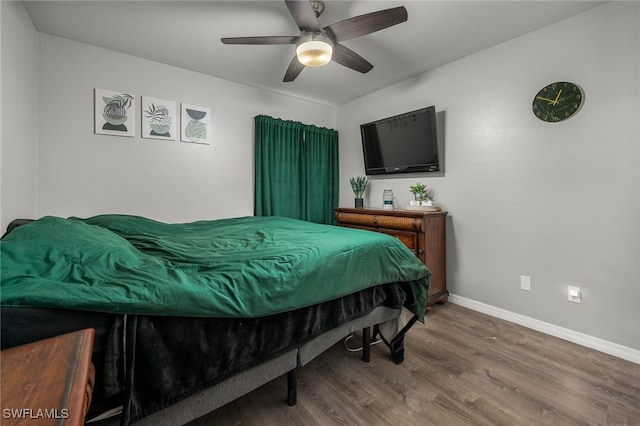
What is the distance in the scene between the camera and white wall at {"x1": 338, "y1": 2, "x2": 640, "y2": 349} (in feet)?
6.59

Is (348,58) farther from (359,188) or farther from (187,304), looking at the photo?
(187,304)

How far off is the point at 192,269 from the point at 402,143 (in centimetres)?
281

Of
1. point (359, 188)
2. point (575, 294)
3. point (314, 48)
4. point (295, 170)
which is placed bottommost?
point (575, 294)

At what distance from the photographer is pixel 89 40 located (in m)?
2.55

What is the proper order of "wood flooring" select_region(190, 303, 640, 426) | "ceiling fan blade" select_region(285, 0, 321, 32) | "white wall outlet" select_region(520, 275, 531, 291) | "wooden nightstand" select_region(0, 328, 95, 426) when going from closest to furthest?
"wooden nightstand" select_region(0, 328, 95, 426)
"wood flooring" select_region(190, 303, 640, 426)
"ceiling fan blade" select_region(285, 0, 321, 32)
"white wall outlet" select_region(520, 275, 531, 291)

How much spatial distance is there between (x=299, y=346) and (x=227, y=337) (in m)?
0.43

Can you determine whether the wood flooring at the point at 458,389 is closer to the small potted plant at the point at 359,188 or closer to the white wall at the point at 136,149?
the small potted plant at the point at 359,188

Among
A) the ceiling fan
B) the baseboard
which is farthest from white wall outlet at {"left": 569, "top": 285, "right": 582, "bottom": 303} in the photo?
the ceiling fan

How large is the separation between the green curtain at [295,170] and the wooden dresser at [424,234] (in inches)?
44.7

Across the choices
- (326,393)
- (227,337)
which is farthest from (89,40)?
(326,393)

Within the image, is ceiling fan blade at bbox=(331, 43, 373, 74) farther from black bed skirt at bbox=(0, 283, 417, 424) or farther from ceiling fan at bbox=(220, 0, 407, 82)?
black bed skirt at bbox=(0, 283, 417, 424)

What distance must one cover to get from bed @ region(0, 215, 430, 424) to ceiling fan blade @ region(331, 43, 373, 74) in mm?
1491

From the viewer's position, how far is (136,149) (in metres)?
2.87

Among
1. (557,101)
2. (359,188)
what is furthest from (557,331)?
(359,188)
